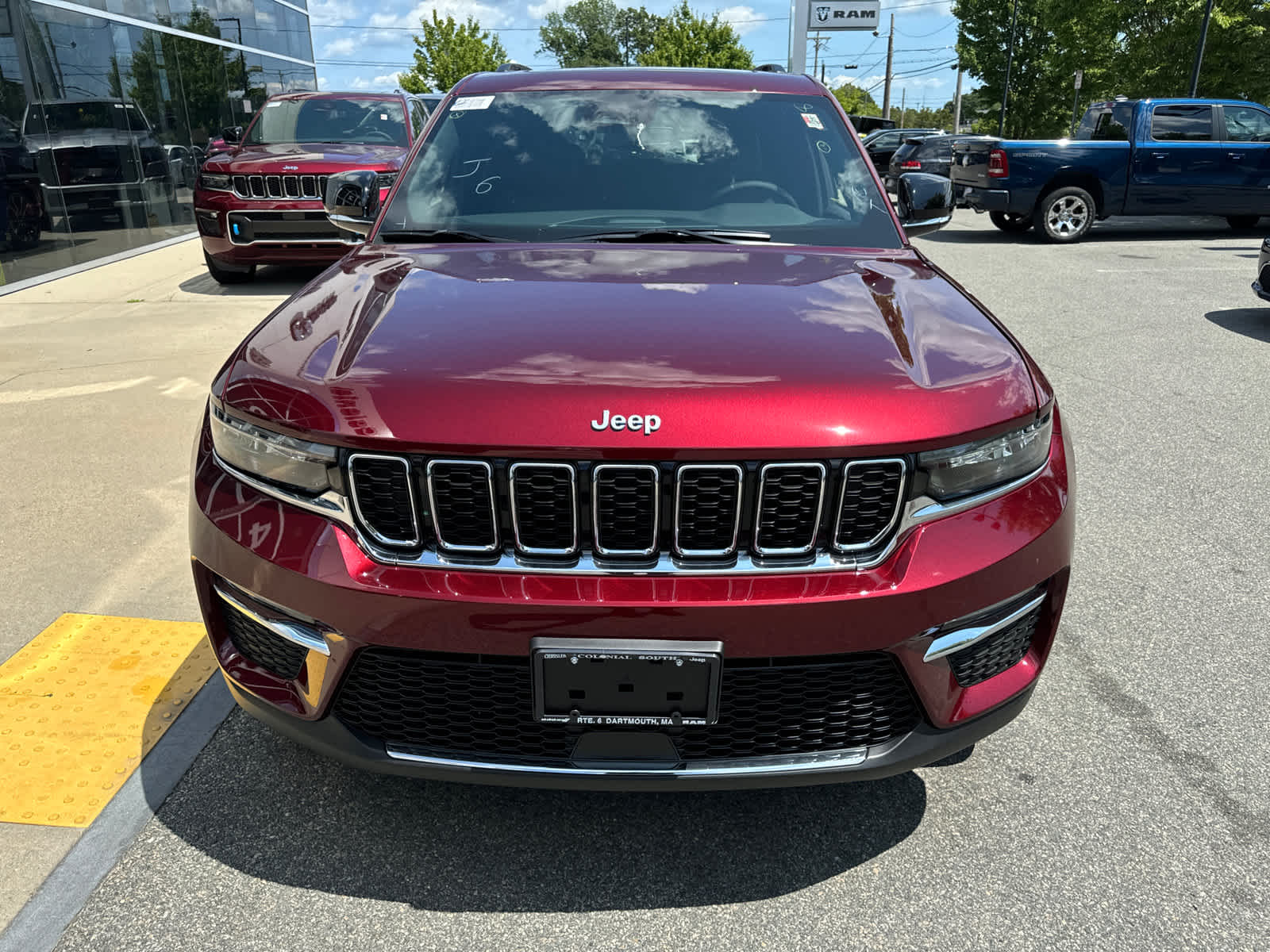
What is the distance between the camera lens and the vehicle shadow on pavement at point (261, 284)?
10016mm

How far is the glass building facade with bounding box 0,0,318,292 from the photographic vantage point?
1070 cm

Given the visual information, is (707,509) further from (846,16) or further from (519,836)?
(846,16)

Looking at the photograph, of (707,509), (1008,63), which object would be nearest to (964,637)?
(707,509)

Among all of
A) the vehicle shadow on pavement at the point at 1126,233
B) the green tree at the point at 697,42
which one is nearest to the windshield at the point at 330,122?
the vehicle shadow on pavement at the point at 1126,233

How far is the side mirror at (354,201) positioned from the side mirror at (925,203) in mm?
1936

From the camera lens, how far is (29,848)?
2383 millimetres

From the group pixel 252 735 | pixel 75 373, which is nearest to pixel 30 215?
pixel 75 373

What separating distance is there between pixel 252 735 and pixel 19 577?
1588 mm

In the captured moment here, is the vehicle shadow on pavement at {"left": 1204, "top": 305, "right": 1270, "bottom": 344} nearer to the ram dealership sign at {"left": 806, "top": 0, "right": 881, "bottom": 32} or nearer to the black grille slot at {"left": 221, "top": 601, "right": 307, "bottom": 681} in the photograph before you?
the black grille slot at {"left": 221, "top": 601, "right": 307, "bottom": 681}

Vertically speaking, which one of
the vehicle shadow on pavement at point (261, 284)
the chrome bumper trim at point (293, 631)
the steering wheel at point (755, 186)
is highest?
the steering wheel at point (755, 186)

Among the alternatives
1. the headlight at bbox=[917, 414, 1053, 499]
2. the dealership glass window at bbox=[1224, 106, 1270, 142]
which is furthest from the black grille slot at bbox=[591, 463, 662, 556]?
the dealership glass window at bbox=[1224, 106, 1270, 142]

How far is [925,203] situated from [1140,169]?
11797 mm

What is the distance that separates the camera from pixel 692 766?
79.4 inches

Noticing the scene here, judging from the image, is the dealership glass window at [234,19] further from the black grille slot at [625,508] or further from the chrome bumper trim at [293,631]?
the black grille slot at [625,508]
